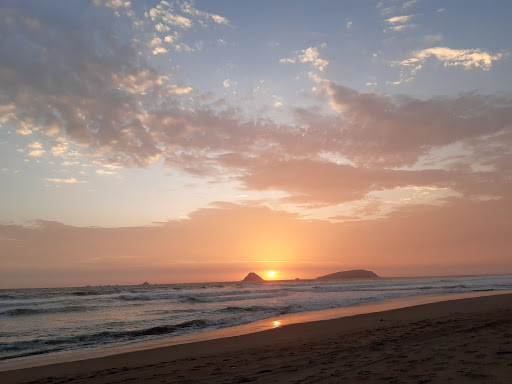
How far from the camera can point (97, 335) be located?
15359mm

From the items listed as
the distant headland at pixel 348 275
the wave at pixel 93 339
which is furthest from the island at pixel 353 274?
the wave at pixel 93 339

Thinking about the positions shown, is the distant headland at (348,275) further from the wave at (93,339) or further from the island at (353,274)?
the wave at (93,339)

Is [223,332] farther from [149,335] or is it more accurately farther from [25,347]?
[25,347]

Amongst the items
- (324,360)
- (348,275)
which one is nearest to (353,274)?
(348,275)

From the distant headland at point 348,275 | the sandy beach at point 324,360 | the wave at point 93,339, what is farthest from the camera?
the distant headland at point 348,275

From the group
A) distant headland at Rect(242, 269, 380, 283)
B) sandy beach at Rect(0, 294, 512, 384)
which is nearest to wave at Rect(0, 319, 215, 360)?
sandy beach at Rect(0, 294, 512, 384)

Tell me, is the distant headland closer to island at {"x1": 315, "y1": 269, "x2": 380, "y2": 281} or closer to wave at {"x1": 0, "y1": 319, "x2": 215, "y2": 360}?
island at {"x1": 315, "y1": 269, "x2": 380, "y2": 281}

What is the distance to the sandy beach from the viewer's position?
6311 millimetres

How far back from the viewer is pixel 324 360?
26.4ft

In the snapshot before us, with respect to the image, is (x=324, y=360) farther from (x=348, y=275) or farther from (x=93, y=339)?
(x=348, y=275)

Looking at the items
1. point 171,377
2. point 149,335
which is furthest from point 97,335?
point 171,377

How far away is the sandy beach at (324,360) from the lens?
6311 millimetres

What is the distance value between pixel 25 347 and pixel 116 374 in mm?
7644

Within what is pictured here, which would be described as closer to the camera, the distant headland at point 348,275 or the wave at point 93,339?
the wave at point 93,339
